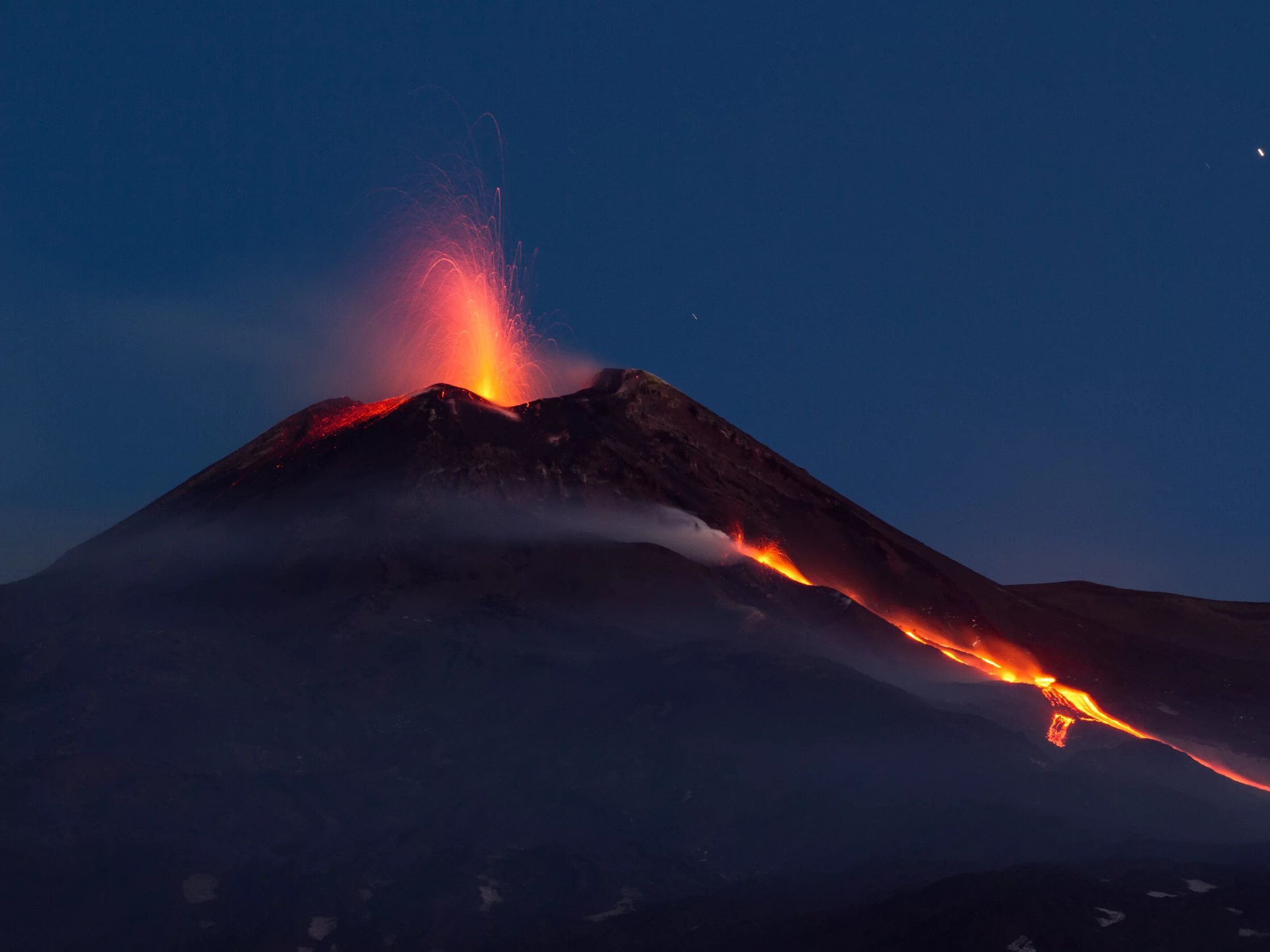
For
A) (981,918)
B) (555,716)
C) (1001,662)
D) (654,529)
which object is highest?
(654,529)

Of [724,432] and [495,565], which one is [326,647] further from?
[724,432]

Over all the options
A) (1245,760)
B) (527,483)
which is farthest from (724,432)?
(1245,760)

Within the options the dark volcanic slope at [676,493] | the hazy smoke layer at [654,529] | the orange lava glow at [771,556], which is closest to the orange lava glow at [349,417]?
the dark volcanic slope at [676,493]

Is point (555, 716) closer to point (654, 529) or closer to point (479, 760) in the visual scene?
point (479, 760)

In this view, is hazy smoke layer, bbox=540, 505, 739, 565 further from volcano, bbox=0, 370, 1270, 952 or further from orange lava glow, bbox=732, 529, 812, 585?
orange lava glow, bbox=732, 529, 812, 585

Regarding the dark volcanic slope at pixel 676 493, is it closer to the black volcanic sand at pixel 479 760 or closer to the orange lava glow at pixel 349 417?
the orange lava glow at pixel 349 417

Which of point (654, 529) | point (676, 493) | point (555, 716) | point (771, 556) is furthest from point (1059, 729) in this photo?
point (555, 716)

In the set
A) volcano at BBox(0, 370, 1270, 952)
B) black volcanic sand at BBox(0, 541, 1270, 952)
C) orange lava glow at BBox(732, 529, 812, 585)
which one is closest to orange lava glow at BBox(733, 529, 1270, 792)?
orange lava glow at BBox(732, 529, 812, 585)
